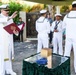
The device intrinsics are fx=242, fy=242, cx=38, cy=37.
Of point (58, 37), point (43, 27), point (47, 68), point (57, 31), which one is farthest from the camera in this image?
point (58, 37)

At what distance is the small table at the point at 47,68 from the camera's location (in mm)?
3956

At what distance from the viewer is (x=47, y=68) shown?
12.9 ft

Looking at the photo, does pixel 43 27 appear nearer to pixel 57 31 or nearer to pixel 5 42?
pixel 57 31

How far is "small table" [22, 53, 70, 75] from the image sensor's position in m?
3.96

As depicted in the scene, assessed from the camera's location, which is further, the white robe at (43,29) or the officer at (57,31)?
the officer at (57,31)

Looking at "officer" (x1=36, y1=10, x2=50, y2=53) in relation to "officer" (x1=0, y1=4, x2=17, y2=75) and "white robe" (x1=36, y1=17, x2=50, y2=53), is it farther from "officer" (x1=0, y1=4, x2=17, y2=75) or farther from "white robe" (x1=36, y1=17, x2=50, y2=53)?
"officer" (x1=0, y1=4, x2=17, y2=75)

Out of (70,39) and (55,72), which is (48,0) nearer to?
(70,39)

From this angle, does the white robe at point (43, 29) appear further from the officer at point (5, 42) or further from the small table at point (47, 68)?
the small table at point (47, 68)

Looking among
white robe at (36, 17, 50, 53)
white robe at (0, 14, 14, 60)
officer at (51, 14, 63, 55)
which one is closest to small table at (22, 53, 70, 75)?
white robe at (0, 14, 14, 60)

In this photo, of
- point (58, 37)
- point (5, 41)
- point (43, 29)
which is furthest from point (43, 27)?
point (5, 41)

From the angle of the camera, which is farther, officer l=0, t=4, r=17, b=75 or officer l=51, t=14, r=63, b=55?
officer l=51, t=14, r=63, b=55

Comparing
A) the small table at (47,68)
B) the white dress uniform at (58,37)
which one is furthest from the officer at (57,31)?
the small table at (47,68)

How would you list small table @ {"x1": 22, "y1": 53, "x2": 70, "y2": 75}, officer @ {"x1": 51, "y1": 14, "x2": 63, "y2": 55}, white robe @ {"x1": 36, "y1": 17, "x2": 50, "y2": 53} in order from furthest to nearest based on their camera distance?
officer @ {"x1": 51, "y1": 14, "x2": 63, "y2": 55} < white robe @ {"x1": 36, "y1": 17, "x2": 50, "y2": 53} < small table @ {"x1": 22, "y1": 53, "x2": 70, "y2": 75}

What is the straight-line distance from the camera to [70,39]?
6137 mm
